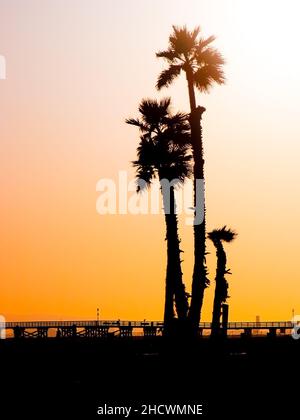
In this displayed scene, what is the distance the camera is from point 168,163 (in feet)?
183

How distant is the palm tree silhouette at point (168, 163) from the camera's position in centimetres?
5494

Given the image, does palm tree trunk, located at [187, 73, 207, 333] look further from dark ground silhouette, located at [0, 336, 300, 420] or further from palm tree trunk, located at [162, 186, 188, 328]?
dark ground silhouette, located at [0, 336, 300, 420]

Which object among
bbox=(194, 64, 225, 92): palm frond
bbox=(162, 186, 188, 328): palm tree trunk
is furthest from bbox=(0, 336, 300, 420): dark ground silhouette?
bbox=(194, 64, 225, 92): palm frond

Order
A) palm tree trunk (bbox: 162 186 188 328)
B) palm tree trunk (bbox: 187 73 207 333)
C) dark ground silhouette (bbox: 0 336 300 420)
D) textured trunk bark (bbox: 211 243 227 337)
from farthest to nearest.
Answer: textured trunk bark (bbox: 211 243 227 337)
palm tree trunk (bbox: 162 186 188 328)
palm tree trunk (bbox: 187 73 207 333)
dark ground silhouette (bbox: 0 336 300 420)

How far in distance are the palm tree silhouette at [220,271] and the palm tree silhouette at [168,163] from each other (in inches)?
61.4

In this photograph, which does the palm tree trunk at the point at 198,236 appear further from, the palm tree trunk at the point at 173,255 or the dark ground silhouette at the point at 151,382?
the dark ground silhouette at the point at 151,382

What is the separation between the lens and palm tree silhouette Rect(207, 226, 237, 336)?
→ 5444 centimetres

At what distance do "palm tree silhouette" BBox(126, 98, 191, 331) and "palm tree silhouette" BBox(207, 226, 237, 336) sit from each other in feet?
5.11

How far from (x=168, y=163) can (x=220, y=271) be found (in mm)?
6025

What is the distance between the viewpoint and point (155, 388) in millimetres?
46344
